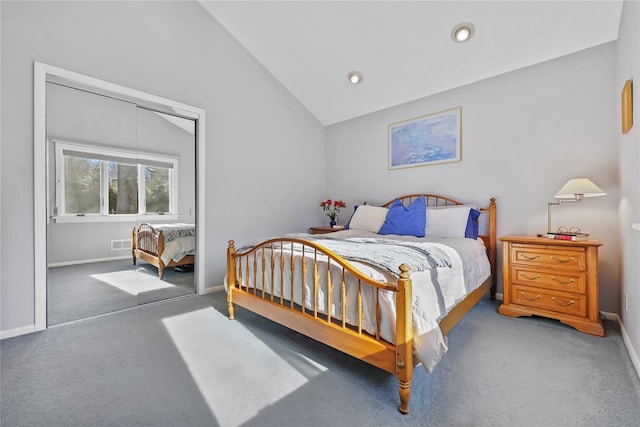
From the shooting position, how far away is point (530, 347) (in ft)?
6.74

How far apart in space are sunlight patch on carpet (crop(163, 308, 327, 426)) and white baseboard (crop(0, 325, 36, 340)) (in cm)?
102

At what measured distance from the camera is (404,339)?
4.59 ft

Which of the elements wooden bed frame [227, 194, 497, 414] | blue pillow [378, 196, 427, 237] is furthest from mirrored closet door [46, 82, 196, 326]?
blue pillow [378, 196, 427, 237]

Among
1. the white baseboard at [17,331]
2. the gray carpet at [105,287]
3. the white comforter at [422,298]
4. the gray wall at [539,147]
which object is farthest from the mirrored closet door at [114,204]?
the gray wall at [539,147]

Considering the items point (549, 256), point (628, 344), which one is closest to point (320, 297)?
point (549, 256)

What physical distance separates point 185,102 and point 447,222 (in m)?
3.18

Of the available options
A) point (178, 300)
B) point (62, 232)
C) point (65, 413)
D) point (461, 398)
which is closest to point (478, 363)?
point (461, 398)

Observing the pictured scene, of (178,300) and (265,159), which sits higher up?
(265,159)

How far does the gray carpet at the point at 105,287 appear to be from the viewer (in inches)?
98.8

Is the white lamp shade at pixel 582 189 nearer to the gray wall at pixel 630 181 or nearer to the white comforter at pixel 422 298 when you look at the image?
the gray wall at pixel 630 181

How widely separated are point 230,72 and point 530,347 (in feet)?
13.6

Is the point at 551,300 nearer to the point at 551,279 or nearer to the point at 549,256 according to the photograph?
the point at 551,279

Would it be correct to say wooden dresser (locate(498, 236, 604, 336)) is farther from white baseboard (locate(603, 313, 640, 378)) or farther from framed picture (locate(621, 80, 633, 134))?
framed picture (locate(621, 80, 633, 134))

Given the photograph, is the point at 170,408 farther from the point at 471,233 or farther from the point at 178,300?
the point at 471,233
